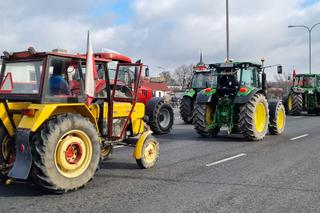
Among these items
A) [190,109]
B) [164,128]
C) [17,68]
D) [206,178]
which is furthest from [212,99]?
[17,68]

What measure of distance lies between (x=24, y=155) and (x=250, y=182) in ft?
11.6

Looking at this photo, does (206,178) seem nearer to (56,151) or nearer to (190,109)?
(56,151)

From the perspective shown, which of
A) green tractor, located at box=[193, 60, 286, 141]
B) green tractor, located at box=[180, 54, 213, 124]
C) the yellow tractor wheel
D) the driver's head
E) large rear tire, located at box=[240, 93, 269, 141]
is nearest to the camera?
the driver's head

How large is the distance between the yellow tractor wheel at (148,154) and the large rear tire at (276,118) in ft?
20.5

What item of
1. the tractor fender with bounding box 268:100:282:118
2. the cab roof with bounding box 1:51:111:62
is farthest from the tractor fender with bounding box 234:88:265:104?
the cab roof with bounding box 1:51:111:62

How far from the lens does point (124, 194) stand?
6.07m

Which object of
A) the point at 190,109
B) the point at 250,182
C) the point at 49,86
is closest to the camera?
the point at 49,86

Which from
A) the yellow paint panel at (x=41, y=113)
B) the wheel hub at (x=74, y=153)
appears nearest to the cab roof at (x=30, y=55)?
the yellow paint panel at (x=41, y=113)

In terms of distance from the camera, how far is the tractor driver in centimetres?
638

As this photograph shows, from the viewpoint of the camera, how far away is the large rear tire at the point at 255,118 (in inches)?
458

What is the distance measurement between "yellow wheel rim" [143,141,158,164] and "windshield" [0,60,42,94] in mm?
2436

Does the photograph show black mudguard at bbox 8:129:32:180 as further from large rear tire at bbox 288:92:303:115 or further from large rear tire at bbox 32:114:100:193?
large rear tire at bbox 288:92:303:115

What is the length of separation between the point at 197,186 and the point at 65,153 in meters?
2.08

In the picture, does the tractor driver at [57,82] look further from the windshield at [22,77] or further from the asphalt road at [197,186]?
the asphalt road at [197,186]
